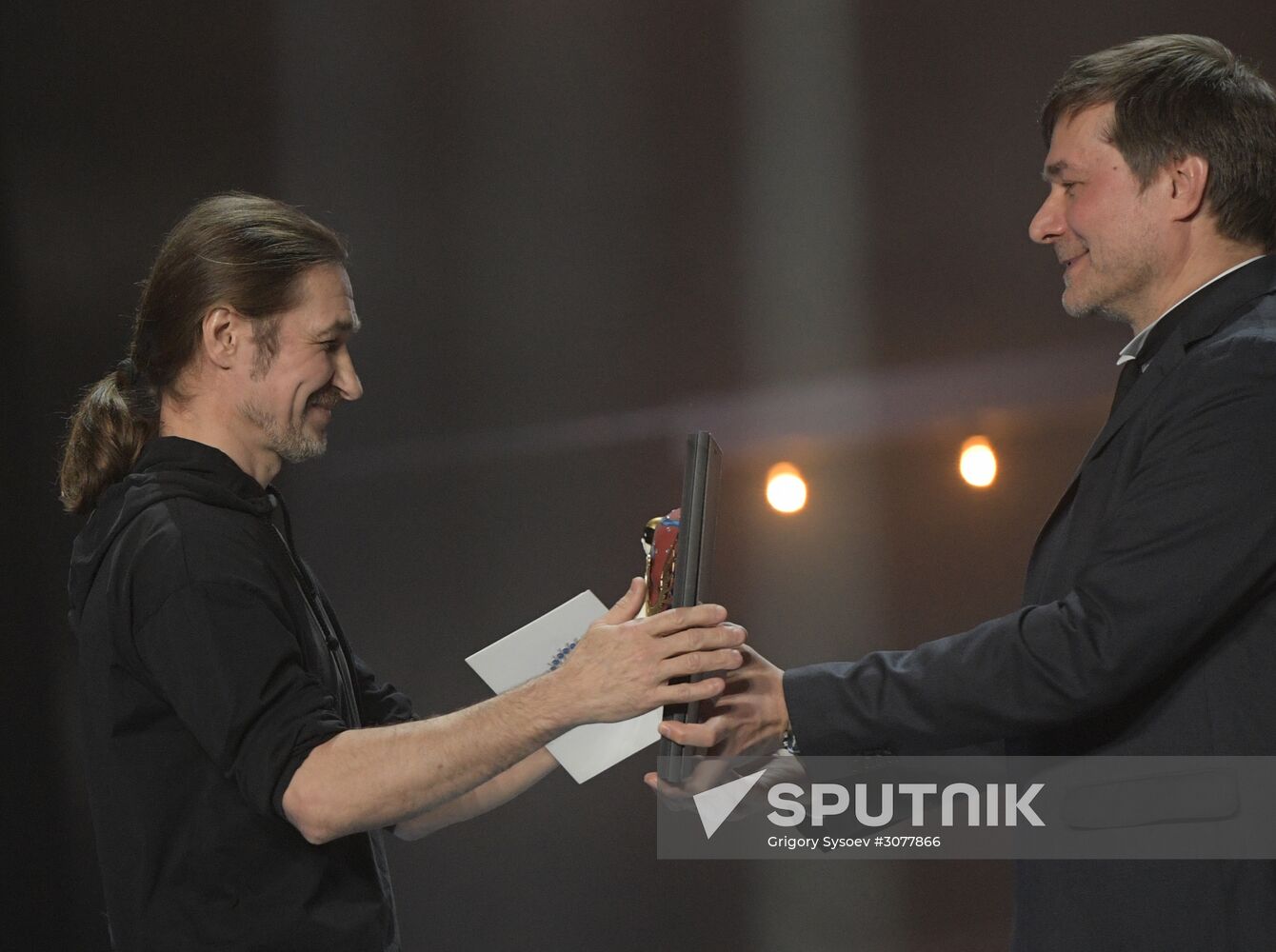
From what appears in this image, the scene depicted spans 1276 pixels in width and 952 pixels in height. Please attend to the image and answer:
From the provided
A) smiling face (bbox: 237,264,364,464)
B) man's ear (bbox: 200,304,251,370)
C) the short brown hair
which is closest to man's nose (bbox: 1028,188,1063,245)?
the short brown hair

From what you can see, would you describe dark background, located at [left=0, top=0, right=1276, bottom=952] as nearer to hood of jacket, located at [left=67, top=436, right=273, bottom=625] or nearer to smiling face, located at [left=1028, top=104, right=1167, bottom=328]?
smiling face, located at [left=1028, top=104, right=1167, bottom=328]

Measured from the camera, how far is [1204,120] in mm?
1497

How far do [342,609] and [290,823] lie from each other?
1451 mm

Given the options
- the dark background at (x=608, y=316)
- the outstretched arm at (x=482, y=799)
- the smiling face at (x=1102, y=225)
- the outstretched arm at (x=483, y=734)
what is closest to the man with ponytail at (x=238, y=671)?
the outstretched arm at (x=483, y=734)

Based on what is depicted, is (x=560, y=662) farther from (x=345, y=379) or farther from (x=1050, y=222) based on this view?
(x=1050, y=222)

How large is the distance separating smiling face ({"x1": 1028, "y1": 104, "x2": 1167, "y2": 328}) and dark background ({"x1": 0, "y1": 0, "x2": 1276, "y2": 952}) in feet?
3.71

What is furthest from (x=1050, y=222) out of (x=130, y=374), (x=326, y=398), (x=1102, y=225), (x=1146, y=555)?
(x=130, y=374)

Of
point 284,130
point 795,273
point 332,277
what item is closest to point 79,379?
point 284,130

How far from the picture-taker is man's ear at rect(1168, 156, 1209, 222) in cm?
148

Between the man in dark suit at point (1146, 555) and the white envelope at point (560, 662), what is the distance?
0.24 m

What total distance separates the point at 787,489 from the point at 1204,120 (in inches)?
54.5

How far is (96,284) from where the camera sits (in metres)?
2.71

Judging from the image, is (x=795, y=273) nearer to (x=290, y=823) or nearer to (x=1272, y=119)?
(x=1272, y=119)

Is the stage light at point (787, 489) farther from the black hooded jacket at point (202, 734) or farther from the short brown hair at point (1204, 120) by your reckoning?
the black hooded jacket at point (202, 734)
